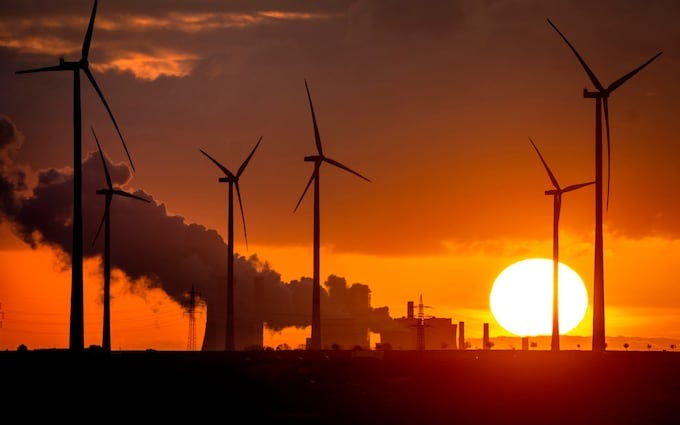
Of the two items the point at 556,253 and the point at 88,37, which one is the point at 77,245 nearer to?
the point at 88,37

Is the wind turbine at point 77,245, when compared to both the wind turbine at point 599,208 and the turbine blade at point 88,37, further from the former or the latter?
the wind turbine at point 599,208

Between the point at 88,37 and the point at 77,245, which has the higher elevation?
the point at 88,37

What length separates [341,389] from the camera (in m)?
120

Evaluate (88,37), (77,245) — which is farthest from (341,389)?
(88,37)

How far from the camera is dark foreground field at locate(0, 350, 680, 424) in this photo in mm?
101688

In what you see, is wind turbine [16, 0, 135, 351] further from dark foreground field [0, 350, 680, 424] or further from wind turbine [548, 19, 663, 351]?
wind turbine [548, 19, 663, 351]

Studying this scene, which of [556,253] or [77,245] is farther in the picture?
[556,253]

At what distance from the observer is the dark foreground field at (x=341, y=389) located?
334 feet

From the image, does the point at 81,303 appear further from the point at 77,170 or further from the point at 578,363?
the point at 578,363

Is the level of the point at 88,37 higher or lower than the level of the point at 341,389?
higher

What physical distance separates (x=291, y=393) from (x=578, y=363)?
3380cm

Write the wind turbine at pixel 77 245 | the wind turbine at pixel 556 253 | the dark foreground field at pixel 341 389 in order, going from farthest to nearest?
the wind turbine at pixel 556 253 → the wind turbine at pixel 77 245 → the dark foreground field at pixel 341 389

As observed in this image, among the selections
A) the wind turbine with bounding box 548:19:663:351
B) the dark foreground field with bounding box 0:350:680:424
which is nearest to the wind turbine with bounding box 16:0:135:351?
the dark foreground field with bounding box 0:350:680:424

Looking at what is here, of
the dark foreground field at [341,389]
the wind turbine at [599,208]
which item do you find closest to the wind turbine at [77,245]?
the dark foreground field at [341,389]
